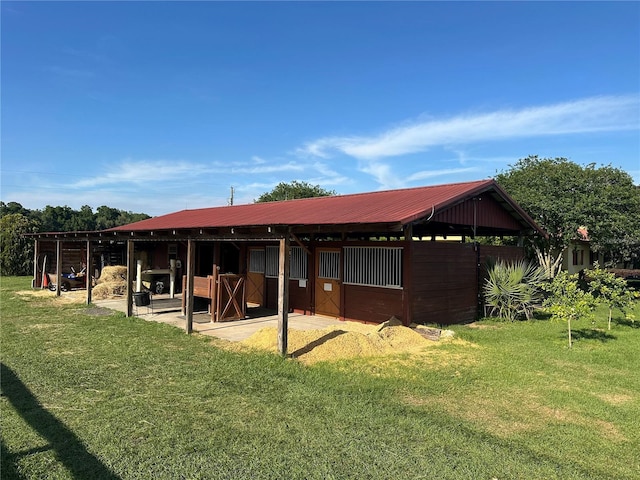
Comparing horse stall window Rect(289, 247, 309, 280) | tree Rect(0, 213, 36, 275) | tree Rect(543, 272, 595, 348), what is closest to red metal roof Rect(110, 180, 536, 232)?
horse stall window Rect(289, 247, 309, 280)

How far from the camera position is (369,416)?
4.60 metres

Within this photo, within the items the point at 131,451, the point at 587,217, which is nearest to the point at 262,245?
the point at 131,451

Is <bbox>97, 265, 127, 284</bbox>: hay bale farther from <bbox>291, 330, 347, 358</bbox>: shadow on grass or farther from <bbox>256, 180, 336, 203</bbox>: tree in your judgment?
<bbox>256, 180, 336, 203</bbox>: tree

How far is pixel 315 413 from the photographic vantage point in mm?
4691

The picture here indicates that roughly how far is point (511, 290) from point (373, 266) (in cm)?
405

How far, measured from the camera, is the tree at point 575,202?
1683cm

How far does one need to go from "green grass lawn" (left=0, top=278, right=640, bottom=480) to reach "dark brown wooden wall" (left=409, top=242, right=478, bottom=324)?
202cm

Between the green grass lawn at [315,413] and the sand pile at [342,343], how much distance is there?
1.27ft

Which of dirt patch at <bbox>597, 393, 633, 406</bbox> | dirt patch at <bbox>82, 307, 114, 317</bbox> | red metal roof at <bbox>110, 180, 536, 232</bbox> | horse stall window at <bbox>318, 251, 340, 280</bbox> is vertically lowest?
dirt patch at <bbox>597, 393, 633, 406</bbox>

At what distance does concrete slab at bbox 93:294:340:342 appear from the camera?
9.45 meters

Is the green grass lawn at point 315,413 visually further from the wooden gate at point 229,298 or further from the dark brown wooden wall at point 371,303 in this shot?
the wooden gate at point 229,298

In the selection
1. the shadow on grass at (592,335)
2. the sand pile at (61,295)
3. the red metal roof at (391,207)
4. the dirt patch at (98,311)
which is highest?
the red metal roof at (391,207)

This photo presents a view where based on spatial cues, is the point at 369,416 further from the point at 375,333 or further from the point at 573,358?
the point at 573,358

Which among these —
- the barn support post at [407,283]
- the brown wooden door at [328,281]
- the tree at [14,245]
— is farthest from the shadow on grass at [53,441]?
the tree at [14,245]
